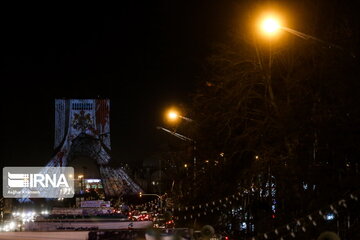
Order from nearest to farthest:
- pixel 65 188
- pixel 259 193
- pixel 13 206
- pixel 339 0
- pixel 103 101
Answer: pixel 339 0
pixel 259 193
pixel 65 188
pixel 13 206
pixel 103 101

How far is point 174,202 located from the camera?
34250mm

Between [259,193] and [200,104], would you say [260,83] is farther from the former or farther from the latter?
[259,193]

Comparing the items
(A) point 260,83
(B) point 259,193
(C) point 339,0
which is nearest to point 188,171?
(B) point 259,193

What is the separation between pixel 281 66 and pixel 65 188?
67771mm

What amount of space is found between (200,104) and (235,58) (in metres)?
2.41

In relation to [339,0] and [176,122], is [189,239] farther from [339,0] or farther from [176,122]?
[176,122]

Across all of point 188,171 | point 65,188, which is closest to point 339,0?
point 188,171

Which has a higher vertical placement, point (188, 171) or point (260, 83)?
point (260, 83)

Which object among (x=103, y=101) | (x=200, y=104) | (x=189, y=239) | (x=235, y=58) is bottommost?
(x=189, y=239)

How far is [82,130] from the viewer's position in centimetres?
13525

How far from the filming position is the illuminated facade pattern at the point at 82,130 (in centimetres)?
12775

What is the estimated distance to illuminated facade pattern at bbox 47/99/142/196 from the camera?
127750 mm

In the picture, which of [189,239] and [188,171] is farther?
[188,171]

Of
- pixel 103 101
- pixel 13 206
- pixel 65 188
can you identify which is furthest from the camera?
pixel 103 101
